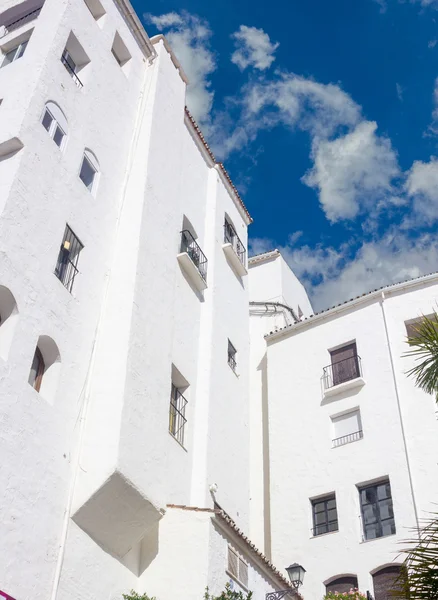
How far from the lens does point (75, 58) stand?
1938cm

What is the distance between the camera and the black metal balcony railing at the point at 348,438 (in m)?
23.1

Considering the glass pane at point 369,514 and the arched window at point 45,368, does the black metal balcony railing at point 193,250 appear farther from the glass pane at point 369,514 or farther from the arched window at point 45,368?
the glass pane at point 369,514

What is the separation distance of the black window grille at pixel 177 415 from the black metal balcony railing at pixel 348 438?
668 centimetres

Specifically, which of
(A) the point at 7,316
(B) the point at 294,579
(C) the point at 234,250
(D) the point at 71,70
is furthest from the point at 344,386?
(A) the point at 7,316

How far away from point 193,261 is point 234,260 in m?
3.70

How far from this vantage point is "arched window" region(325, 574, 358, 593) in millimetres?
20578

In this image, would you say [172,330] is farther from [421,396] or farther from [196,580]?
[421,396]

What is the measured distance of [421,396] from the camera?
22625 millimetres

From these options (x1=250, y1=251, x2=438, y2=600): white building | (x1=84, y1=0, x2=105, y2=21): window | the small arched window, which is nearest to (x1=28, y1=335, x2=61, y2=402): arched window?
the small arched window

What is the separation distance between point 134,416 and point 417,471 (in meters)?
9.81

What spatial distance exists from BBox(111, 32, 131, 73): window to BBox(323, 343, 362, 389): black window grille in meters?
11.6

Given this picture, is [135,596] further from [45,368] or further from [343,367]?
[343,367]

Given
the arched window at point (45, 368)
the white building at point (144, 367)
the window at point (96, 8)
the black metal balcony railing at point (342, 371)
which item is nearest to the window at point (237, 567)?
the white building at point (144, 367)

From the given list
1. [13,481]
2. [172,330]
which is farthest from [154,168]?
[13,481]
